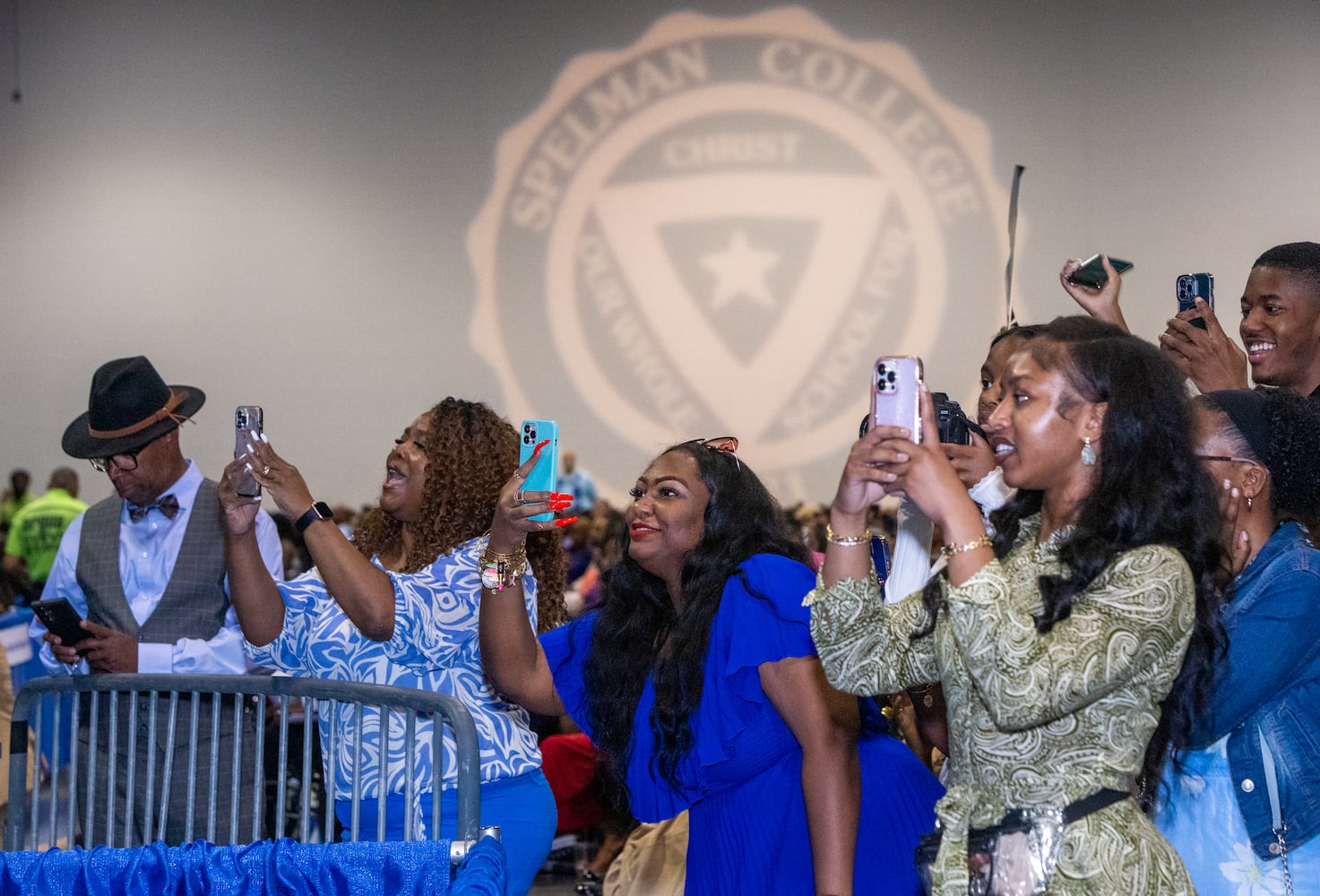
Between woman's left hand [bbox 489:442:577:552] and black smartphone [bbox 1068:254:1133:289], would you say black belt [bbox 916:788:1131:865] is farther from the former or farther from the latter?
black smartphone [bbox 1068:254:1133:289]

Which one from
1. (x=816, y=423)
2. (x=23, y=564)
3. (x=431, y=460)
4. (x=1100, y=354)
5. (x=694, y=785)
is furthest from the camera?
(x=816, y=423)

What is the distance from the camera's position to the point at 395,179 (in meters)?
11.3

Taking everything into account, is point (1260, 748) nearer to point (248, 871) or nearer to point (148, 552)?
point (248, 871)

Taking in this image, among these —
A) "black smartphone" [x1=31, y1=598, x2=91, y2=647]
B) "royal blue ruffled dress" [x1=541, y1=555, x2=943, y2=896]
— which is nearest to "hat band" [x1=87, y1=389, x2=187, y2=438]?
"black smartphone" [x1=31, y1=598, x2=91, y2=647]

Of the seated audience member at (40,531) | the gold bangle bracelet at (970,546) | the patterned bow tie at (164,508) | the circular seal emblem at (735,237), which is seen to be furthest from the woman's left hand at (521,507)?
the circular seal emblem at (735,237)

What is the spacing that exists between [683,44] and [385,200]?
276 centimetres

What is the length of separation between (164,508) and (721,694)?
1.88m

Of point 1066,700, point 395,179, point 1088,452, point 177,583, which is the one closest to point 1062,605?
point 1066,700

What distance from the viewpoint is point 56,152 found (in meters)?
11.3

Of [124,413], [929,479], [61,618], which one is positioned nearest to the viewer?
[929,479]

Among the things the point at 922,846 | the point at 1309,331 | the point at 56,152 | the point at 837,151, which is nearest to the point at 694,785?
the point at 922,846

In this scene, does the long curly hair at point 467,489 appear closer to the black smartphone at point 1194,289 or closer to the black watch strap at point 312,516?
the black watch strap at point 312,516

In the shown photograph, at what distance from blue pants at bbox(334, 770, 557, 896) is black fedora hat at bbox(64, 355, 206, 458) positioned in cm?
130

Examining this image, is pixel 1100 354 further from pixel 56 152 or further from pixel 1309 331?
pixel 56 152
